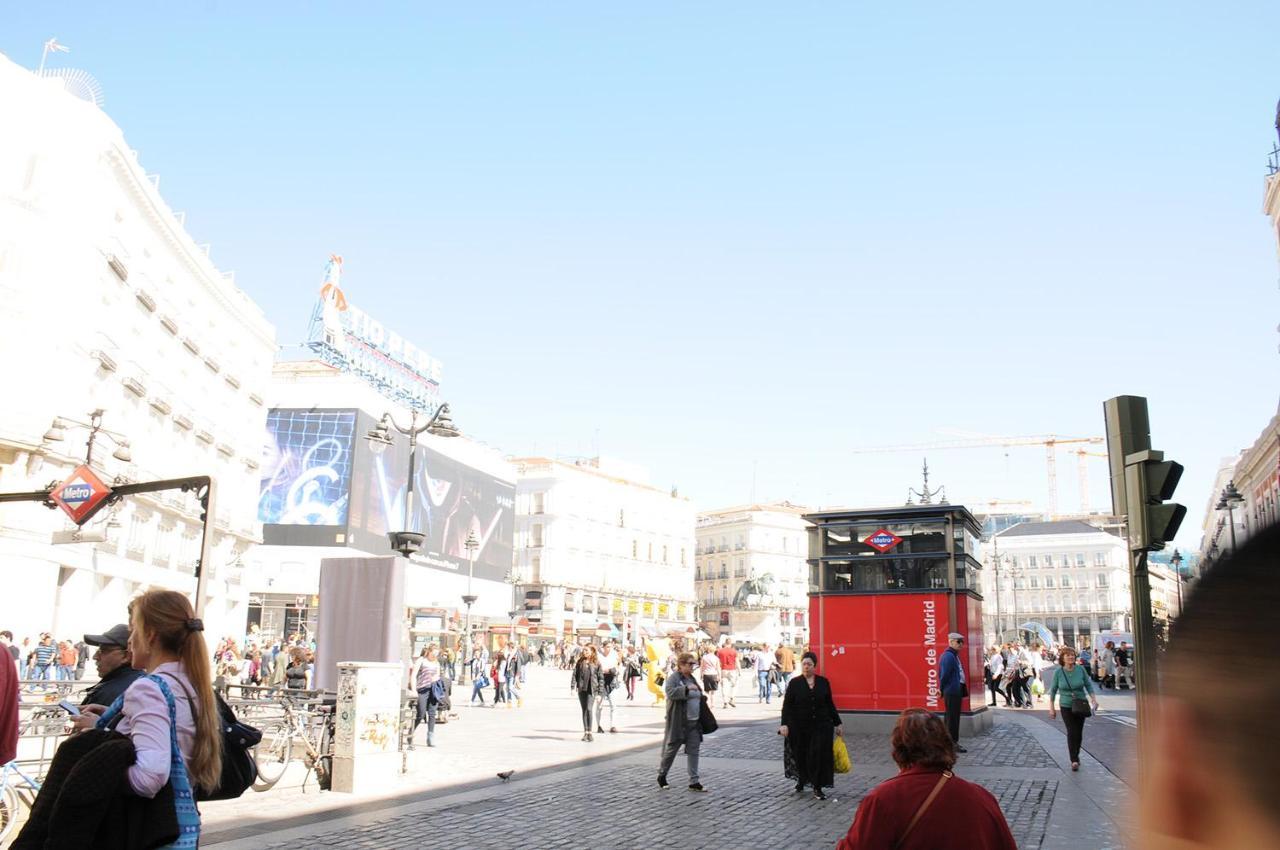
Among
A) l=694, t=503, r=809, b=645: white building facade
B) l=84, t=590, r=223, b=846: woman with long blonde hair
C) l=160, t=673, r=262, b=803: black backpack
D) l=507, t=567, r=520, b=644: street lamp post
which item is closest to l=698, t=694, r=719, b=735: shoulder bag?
l=160, t=673, r=262, b=803: black backpack

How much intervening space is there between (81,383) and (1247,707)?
33.9m

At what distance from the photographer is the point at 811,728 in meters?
12.3

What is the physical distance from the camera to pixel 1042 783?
42.1 feet

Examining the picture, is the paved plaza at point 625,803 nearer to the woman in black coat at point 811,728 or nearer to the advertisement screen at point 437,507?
the woman in black coat at point 811,728

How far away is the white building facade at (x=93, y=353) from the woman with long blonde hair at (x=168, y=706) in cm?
1984

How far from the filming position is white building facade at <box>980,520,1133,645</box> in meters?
121

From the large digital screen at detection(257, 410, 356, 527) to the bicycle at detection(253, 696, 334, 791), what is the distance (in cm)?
4846

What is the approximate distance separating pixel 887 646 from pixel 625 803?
29.3 ft

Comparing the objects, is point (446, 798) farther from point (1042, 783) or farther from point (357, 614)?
point (1042, 783)

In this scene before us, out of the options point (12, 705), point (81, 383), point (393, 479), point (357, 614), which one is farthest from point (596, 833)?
point (393, 479)

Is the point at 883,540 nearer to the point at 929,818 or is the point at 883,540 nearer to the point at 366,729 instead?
the point at 366,729

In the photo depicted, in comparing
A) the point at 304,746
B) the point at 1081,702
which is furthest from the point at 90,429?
the point at 1081,702

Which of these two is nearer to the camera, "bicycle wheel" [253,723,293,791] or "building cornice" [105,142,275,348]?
"bicycle wheel" [253,723,293,791]

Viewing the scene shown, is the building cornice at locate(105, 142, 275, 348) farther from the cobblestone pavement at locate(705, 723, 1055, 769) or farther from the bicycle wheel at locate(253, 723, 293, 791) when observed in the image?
the cobblestone pavement at locate(705, 723, 1055, 769)
